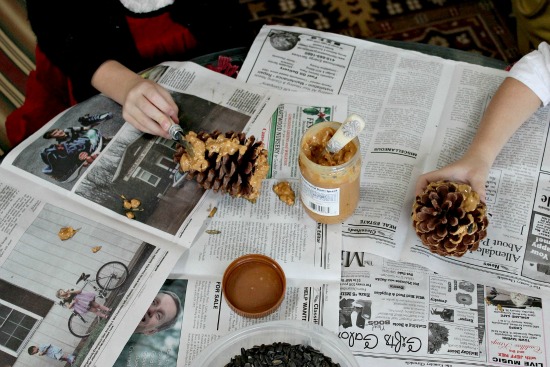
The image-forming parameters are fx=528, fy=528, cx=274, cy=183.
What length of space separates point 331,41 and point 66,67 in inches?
18.6

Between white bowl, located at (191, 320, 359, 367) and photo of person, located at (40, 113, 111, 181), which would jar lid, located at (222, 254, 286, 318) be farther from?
photo of person, located at (40, 113, 111, 181)

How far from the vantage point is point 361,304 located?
0.74 metres

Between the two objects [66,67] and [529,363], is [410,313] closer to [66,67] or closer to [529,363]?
[529,363]

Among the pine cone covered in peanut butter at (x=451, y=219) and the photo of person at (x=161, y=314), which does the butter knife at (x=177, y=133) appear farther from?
the pine cone covered in peanut butter at (x=451, y=219)

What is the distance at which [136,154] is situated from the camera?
2.86 feet

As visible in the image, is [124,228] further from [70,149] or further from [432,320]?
[432,320]

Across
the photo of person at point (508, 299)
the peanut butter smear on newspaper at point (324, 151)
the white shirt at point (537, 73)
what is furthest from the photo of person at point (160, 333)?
the white shirt at point (537, 73)

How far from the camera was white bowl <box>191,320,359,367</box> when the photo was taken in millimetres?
691

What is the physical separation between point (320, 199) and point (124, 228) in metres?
0.30

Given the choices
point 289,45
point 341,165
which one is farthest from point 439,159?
point 289,45

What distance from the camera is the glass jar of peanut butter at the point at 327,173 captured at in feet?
2.35

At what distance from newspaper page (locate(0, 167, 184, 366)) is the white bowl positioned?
0.39 feet

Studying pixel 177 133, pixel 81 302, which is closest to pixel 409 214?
pixel 177 133

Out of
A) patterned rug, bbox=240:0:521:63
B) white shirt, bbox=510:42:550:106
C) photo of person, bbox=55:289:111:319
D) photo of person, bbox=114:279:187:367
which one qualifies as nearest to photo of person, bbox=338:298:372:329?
photo of person, bbox=114:279:187:367
